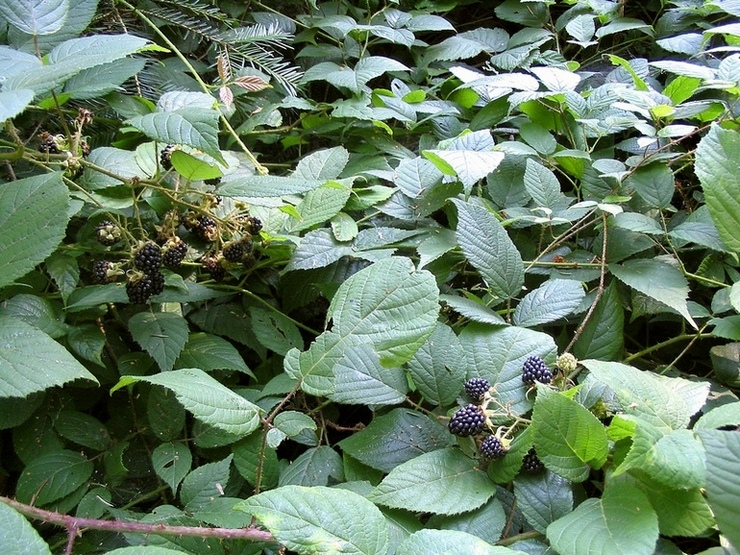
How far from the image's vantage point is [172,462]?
84 cm

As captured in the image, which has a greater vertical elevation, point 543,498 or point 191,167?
point 191,167

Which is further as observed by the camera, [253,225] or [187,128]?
[253,225]

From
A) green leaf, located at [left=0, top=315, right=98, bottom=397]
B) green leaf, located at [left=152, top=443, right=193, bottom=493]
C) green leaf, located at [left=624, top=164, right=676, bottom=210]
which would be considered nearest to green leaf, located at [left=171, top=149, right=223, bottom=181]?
green leaf, located at [left=0, top=315, right=98, bottom=397]

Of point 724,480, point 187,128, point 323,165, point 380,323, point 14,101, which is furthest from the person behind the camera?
point 323,165

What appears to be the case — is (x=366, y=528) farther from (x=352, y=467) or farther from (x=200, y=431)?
(x=200, y=431)

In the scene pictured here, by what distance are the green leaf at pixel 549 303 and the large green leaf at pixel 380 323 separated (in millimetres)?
229

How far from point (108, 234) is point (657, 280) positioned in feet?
3.07

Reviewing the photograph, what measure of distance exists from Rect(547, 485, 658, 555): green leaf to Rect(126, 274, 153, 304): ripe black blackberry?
0.69 m

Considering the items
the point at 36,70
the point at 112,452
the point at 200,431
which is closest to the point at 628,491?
the point at 200,431

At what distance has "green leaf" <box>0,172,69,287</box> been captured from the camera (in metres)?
0.79

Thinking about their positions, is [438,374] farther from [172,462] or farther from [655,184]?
[655,184]

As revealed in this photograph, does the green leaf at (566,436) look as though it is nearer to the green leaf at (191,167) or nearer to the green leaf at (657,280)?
the green leaf at (657,280)

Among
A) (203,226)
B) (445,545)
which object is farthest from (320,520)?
(203,226)

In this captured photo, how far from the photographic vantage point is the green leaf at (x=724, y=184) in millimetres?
865
